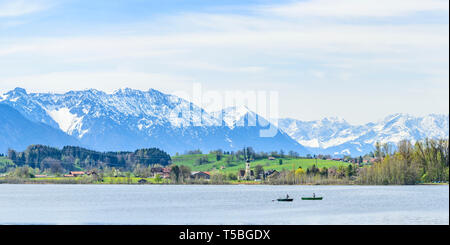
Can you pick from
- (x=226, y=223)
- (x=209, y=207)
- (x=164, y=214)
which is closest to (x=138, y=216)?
(x=164, y=214)

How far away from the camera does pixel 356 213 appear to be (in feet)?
317

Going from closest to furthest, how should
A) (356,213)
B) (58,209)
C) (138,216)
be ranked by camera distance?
(138,216) → (356,213) → (58,209)

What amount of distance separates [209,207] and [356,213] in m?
23.4
